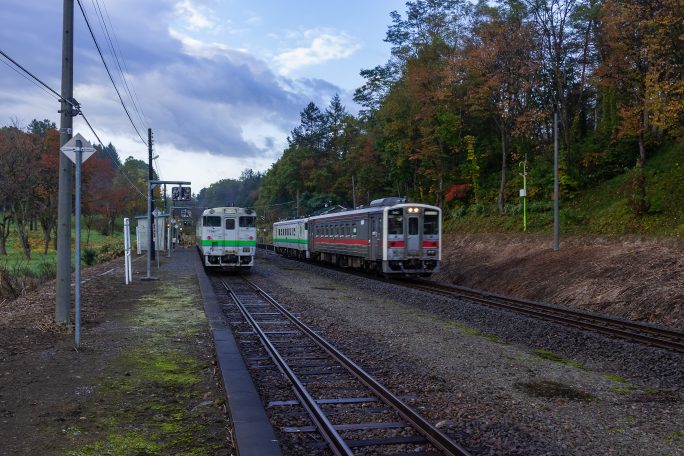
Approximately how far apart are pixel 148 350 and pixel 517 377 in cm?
527

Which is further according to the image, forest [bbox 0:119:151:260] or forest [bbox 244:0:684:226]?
forest [bbox 0:119:151:260]

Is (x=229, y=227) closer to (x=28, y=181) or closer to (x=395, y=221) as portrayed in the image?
(x=395, y=221)

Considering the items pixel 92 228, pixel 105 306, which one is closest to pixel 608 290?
pixel 105 306

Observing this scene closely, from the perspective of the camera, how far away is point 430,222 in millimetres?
21484

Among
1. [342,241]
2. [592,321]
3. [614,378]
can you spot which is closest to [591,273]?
[592,321]

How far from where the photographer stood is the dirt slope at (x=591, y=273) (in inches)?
546

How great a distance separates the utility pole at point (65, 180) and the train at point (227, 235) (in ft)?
45.4

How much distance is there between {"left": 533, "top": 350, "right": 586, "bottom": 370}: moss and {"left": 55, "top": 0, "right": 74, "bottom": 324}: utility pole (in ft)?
26.2

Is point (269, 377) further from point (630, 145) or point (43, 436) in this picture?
point (630, 145)

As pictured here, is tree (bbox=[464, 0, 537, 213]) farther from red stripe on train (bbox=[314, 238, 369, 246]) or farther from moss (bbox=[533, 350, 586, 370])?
moss (bbox=[533, 350, 586, 370])

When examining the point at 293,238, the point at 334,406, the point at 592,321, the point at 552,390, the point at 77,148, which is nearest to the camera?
the point at 334,406

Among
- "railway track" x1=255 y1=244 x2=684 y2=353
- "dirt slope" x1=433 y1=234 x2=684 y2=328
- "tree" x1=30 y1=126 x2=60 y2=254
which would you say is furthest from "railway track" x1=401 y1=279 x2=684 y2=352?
"tree" x1=30 y1=126 x2=60 y2=254

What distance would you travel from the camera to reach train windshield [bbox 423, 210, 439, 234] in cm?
2141

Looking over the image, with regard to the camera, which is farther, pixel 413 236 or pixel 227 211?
pixel 227 211
